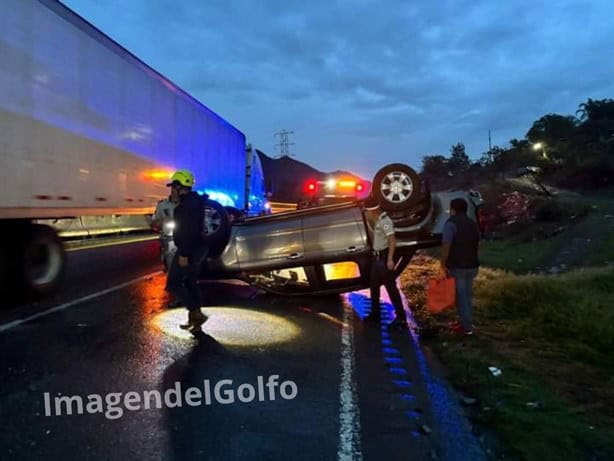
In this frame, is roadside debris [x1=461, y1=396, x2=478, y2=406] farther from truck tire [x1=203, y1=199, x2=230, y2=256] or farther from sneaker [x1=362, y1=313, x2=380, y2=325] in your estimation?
truck tire [x1=203, y1=199, x2=230, y2=256]

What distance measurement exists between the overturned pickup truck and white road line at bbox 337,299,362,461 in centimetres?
169

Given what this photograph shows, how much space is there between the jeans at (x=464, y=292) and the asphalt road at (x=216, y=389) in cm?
74

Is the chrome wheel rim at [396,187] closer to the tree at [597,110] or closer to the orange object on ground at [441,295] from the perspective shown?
the orange object on ground at [441,295]

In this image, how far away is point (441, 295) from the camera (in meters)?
7.58

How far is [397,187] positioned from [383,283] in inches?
62.2

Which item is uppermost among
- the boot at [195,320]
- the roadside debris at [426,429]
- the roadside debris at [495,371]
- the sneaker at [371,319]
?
the boot at [195,320]

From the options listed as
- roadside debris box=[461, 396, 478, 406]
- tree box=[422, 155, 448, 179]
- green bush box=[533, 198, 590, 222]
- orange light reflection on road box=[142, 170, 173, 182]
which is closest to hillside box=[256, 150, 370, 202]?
tree box=[422, 155, 448, 179]

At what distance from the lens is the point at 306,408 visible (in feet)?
14.0

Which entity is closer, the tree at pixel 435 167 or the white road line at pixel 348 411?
the white road line at pixel 348 411

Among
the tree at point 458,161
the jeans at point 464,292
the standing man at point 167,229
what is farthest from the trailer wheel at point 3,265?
the tree at point 458,161

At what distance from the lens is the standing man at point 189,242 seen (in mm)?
6238

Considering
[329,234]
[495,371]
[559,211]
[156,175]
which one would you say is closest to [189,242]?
[329,234]

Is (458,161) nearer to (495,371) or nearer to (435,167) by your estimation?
(435,167)

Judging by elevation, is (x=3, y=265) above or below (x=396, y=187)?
below
